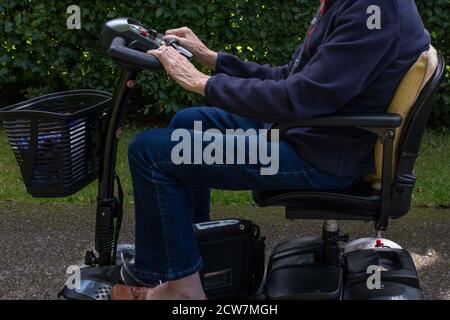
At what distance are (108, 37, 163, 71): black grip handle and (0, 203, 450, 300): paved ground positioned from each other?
116 centimetres

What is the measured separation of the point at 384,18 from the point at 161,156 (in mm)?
824

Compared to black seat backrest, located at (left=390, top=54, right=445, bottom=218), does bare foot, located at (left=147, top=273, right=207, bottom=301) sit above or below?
below

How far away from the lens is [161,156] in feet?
7.67

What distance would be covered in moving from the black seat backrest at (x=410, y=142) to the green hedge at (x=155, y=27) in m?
2.77

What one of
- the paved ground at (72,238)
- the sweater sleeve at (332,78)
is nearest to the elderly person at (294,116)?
the sweater sleeve at (332,78)

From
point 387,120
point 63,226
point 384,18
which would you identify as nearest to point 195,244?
point 387,120

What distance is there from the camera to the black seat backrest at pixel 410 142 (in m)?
2.30

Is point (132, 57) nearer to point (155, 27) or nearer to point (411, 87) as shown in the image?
point (411, 87)

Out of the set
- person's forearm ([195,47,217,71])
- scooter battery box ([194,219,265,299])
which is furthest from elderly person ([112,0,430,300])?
person's forearm ([195,47,217,71])

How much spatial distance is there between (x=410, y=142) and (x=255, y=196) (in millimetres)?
560

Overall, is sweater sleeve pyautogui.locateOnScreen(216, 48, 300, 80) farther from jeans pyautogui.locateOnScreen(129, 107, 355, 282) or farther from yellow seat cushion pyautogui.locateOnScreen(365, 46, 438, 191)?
yellow seat cushion pyautogui.locateOnScreen(365, 46, 438, 191)

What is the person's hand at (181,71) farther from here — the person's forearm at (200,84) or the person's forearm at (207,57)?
Result: the person's forearm at (207,57)

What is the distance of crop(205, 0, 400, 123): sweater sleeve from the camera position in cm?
220
